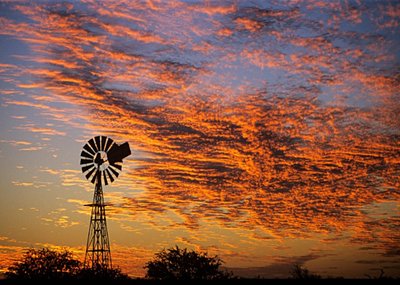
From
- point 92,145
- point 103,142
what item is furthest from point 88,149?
point 103,142

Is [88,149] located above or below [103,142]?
below

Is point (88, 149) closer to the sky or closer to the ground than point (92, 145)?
closer to the ground

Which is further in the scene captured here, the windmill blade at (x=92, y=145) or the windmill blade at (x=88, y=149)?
the windmill blade at (x=88, y=149)

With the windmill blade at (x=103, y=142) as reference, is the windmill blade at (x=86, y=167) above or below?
below

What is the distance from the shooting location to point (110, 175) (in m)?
45.0

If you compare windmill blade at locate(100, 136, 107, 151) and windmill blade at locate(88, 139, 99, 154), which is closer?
windmill blade at locate(88, 139, 99, 154)

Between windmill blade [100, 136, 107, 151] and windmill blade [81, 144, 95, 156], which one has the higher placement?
windmill blade [100, 136, 107, 151]

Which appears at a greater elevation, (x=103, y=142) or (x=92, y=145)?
(x=103, y=142)

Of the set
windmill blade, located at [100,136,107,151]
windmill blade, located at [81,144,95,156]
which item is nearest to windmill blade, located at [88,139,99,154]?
windmill blade, located at [81,144,95,156]

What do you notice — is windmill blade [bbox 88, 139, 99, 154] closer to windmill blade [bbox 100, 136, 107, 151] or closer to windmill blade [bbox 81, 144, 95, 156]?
windmill blade [bbox 81, 144, 95, 156]

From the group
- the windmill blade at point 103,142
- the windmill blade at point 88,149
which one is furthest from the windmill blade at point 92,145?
the windmill blade at point 103,142

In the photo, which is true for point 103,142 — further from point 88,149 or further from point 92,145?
point 88,149

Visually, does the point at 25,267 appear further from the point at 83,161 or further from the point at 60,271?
the point at 83,161

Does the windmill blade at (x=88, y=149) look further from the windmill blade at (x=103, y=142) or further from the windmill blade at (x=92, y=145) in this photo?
the windmill blade at (x=103, y=142)
